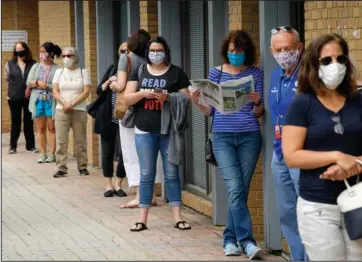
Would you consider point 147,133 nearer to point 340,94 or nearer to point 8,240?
point 8,240

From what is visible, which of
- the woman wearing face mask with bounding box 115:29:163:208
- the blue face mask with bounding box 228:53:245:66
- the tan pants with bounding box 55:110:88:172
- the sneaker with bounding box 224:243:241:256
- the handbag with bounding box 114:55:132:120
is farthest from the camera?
the tan pants with bounding box 55:110:88:172

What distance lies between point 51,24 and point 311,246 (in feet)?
44.3

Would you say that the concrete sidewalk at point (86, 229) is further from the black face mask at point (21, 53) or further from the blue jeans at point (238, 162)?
the black face mask at point (21, 53)

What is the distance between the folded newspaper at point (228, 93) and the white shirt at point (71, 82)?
235 inches

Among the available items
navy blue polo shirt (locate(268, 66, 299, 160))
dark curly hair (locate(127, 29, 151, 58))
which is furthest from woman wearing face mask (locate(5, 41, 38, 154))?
navy blue polo shirt (locate(268, 66, 299, 160))

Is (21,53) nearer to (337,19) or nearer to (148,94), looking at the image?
(148,94)

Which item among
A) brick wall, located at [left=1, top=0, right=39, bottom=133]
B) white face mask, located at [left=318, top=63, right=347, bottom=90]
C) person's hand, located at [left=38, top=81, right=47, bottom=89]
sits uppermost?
brick wall, located at [left=1, top=0, right=39, bottom=133]

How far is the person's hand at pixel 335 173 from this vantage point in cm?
580

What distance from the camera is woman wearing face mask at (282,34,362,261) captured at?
5.86m

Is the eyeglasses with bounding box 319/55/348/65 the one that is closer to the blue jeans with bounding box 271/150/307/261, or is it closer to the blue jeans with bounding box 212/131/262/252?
the blue jeans with bounding box 271/150/307/261

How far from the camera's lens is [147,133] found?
982cm

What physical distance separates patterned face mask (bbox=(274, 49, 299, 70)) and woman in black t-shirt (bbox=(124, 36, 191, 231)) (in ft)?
7.42

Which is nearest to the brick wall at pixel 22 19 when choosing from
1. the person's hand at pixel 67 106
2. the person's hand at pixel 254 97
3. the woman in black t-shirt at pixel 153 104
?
the person's hand at pixel 67 106

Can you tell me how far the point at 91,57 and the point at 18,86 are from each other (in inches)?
86.5
